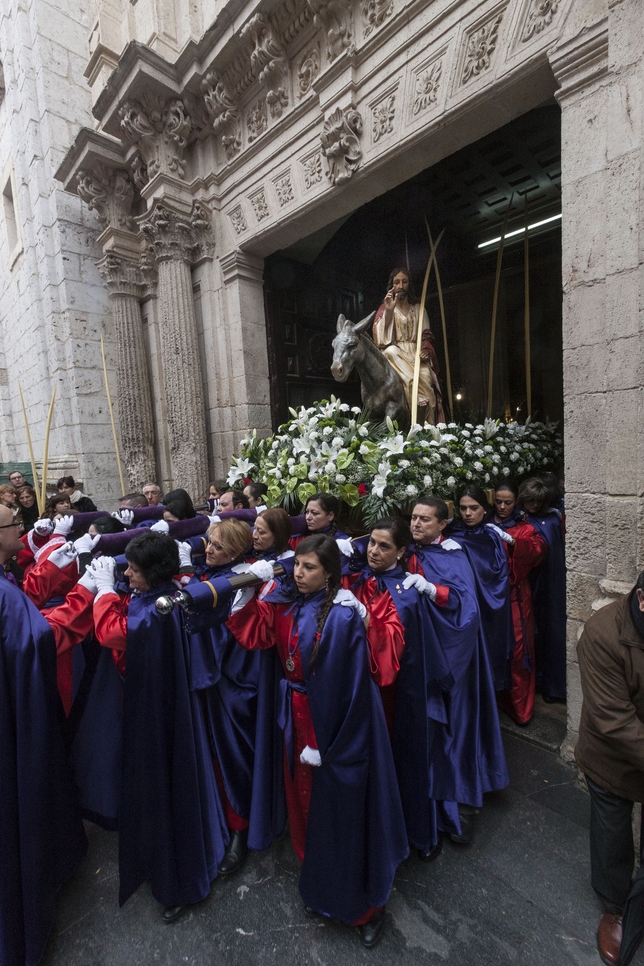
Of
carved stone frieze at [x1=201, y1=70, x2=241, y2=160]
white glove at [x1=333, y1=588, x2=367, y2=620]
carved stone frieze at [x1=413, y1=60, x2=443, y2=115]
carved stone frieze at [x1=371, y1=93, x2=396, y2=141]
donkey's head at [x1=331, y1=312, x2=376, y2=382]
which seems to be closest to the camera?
white glove at [x1=333, y1=588, x2=367, y2=620]

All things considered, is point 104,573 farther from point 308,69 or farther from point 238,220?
point 308,69

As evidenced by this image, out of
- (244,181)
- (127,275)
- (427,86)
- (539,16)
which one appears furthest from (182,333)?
(539,16)

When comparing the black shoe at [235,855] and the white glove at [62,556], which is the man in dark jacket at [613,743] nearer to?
the black shoe at [235,855]

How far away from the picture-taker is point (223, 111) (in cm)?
551

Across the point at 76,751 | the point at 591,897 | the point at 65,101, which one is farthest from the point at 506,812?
the point at 65,101

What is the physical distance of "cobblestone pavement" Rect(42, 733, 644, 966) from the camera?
194 centimetres

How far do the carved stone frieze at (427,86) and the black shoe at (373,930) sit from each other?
553 cm

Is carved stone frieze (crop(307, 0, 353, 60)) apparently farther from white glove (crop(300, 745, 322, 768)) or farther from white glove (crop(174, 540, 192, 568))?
white glove (crop(300, 745, 322, 768))

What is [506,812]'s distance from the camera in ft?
8.77

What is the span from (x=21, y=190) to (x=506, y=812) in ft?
38.2

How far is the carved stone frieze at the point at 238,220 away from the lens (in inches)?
224

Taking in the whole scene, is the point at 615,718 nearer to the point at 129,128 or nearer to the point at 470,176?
the point at 470,176

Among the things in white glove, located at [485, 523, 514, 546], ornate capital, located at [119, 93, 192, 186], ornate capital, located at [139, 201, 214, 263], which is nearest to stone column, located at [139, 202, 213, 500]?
ornate capital, located at [139, 201, 214, 263]

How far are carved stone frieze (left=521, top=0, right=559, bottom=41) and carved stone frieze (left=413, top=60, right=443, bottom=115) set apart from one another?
0.75m
